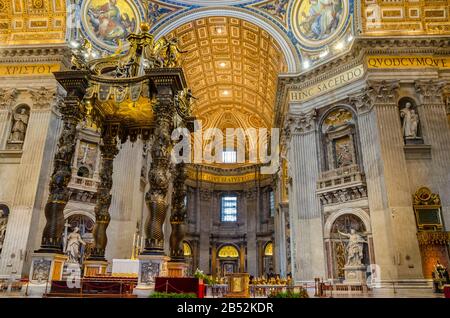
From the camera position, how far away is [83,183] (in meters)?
13.4

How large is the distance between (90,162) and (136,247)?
4.10m

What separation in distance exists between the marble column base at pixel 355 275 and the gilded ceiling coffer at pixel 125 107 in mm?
6481

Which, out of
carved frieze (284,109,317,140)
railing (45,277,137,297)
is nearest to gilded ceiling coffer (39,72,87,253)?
railing (45,277,137,297)

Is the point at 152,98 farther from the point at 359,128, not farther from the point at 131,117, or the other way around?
the point at 359,128

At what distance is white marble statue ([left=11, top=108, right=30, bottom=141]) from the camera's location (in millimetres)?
12534

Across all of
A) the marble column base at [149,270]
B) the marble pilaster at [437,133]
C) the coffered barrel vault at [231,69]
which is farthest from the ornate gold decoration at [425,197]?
the marble column base at [149,270]

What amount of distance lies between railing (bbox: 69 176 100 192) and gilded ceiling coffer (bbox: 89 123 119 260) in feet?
12.1

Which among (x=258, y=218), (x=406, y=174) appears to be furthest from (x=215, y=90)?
(x=406, y=174)

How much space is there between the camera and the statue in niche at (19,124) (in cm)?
1252

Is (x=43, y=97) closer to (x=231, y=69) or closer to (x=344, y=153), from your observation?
(x=231, y=69)

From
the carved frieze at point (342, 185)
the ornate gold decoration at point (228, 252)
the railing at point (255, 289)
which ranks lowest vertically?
the railing at point (255, 289)

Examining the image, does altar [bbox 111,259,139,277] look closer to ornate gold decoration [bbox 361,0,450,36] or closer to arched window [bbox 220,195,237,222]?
ornate gold decoration [bbox 361,0,450,36]

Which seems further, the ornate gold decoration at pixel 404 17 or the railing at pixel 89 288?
the ornate gold decoration at pixel 404 17

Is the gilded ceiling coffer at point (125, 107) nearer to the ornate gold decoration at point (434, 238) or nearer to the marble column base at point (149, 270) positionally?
the marble column base at point (149, 270)
